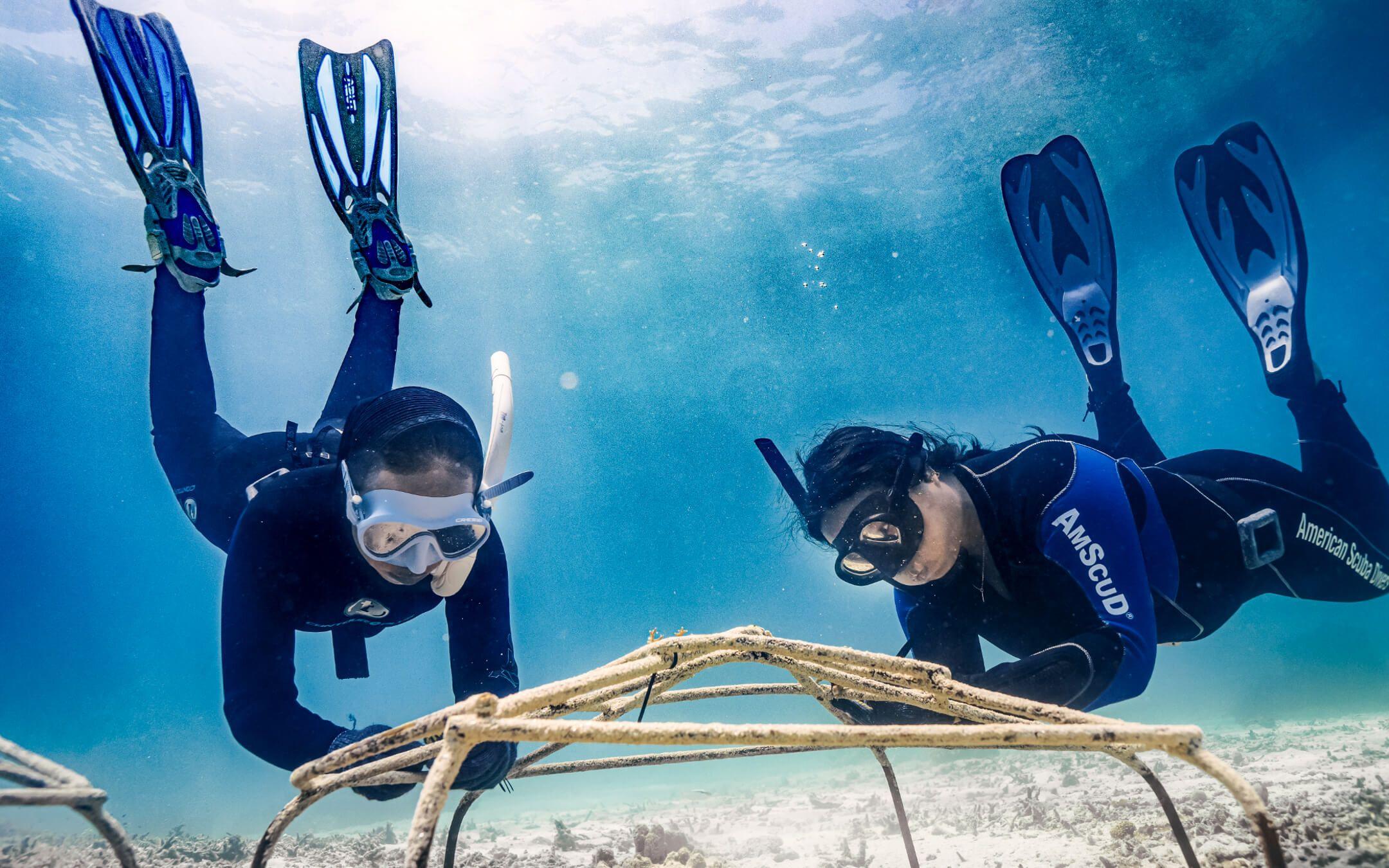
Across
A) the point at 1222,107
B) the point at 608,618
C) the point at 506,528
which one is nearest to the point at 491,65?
the point at 1222,107

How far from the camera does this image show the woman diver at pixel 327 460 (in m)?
3.09

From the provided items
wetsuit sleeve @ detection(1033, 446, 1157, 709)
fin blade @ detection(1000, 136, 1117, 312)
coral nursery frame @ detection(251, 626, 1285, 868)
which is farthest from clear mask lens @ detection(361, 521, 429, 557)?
fin blade @ detection(1000, 136, 1117, 312)

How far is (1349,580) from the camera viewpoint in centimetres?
417

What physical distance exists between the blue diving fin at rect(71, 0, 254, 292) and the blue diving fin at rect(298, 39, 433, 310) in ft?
3.05

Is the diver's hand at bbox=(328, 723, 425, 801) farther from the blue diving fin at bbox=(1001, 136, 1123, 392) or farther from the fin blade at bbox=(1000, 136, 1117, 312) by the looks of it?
the fin blade at bbox=(1000, 136, 1117, 312)

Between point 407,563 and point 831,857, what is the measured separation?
443 centimetres

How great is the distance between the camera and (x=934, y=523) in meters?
3.35

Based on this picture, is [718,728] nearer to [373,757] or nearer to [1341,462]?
[373,757]

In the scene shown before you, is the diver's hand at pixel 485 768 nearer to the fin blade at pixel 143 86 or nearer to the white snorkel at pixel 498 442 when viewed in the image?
the white snorkel at pixel 498 442

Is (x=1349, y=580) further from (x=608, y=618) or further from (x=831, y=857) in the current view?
(x=608, y=618)

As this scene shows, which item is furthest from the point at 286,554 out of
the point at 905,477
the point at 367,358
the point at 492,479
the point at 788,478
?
the point at 905,477

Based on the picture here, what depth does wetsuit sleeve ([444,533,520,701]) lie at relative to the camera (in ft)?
12.0

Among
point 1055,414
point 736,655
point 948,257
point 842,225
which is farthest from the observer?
point 1055,414

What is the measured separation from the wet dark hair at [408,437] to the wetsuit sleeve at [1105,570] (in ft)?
10.4
